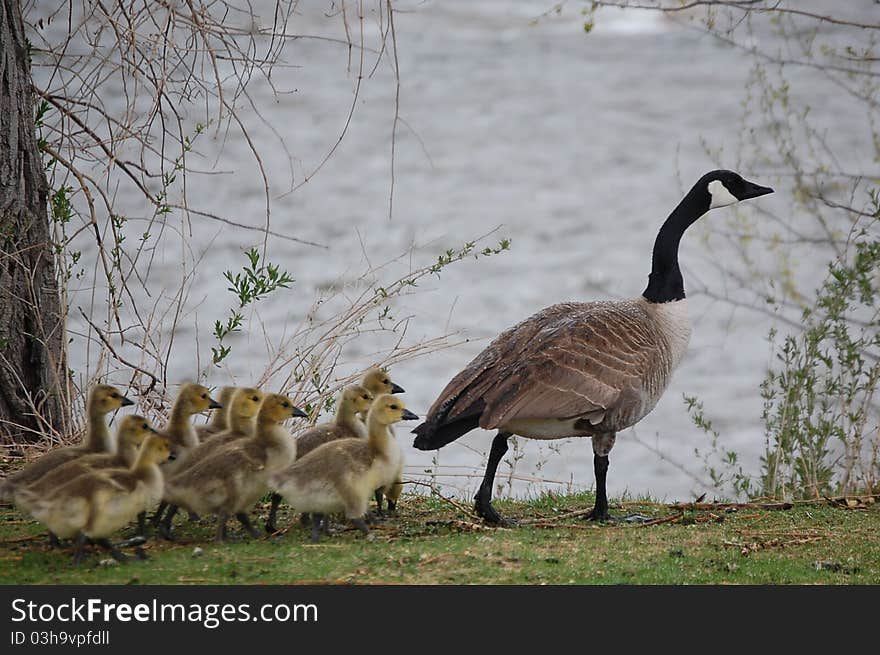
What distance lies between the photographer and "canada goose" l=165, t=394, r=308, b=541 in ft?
19.9

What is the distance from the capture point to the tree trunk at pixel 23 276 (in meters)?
7.77

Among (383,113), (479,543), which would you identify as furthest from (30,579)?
(383,113)

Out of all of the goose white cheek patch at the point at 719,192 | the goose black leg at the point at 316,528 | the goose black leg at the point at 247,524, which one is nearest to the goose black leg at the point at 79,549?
the goose black leg at the point at 247,524

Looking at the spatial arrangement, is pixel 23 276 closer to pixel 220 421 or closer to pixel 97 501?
pixel 220 421

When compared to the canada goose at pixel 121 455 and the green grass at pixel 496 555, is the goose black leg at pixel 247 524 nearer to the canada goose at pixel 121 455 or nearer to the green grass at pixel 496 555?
the green grass at pixel 496 555

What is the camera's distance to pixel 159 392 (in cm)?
849

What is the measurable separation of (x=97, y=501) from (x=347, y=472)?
4.32 feet

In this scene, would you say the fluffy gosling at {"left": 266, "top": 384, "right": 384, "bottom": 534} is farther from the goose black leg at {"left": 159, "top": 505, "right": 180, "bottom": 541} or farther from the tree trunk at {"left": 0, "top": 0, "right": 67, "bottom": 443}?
the tree trunk at {"left": 0, "top": 0, "right": 67, "bottom": 443}

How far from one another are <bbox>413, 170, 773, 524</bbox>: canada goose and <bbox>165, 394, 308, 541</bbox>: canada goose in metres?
0.93

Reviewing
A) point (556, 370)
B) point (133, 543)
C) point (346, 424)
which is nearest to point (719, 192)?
point (556, 370)

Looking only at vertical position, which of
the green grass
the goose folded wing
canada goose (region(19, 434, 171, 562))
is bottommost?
the green grass

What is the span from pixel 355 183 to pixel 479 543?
18161mm

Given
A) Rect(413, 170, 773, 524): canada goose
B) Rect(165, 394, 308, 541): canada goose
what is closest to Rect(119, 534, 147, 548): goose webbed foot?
Rect(165, 394, 308, 541): canada goose

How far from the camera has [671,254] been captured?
8352 millimetres
